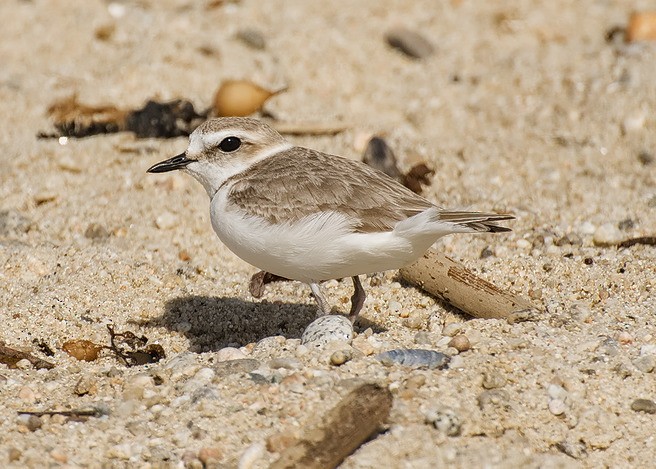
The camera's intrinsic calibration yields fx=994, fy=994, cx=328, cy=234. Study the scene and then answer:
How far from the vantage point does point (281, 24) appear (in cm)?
1002

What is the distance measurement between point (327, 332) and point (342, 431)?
2.80ft

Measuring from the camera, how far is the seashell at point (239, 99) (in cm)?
806

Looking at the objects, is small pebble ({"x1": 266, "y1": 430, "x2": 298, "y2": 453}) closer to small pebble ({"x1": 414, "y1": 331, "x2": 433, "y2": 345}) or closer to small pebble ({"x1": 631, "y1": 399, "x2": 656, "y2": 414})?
small pebble ({"x1": 414, "y1": 331, "x2": 433, "y2": 345})

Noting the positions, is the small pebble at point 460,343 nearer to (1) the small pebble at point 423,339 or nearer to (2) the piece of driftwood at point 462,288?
(1) the small pebble at point 423,339

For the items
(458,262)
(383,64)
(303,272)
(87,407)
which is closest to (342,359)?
(303,272)

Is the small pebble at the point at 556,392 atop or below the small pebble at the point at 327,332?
atop

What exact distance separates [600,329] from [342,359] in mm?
1328

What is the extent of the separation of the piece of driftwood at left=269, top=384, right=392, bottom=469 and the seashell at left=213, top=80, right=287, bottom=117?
4.41 meters

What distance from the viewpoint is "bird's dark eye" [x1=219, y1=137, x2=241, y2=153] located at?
17.8 ft

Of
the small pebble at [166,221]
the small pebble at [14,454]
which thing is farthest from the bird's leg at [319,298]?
the small pebble at [166,221]

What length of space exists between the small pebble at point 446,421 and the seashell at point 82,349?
78.6 inches

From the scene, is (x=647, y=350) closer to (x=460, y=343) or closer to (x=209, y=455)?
(x=460, y=343)

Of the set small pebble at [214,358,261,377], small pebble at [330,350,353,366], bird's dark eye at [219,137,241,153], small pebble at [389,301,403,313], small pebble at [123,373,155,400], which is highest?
bird's dark eye at [219,137,241,153]

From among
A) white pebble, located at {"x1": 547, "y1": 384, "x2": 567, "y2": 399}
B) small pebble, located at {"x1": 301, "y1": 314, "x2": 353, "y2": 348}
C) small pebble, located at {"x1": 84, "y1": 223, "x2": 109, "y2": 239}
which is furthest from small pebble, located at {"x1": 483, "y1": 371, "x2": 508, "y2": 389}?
small pebble, located at {"x1": 84, "y1": 223, "x2": 109, "y2": 239}
